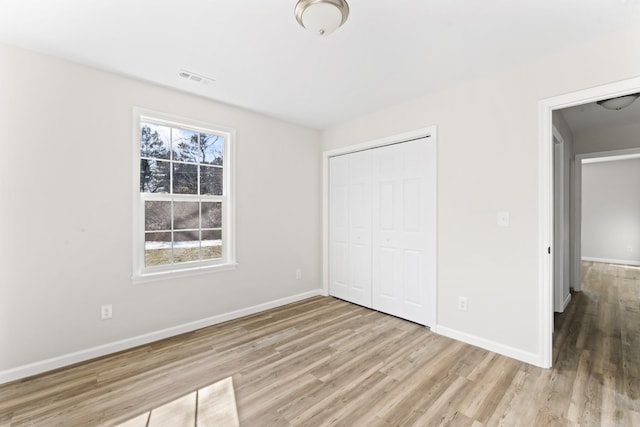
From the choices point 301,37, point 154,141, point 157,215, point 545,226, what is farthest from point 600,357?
point 154,141

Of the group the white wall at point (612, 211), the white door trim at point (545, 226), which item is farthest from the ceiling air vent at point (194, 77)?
the white wall at point (612, 211)

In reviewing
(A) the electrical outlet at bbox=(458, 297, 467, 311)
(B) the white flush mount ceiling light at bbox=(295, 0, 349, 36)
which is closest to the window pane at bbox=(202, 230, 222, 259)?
(B) the white flush mount ceiling light at bbox=(295, 0, 349, 36)

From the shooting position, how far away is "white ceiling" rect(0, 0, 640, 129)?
5.85 ft

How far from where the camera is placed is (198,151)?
3242 mm

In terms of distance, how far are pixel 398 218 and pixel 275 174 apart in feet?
5.62

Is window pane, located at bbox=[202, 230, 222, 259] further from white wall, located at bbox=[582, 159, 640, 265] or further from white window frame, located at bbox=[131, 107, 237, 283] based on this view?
white wall, located at bbox=[582, 159, 640, 265]

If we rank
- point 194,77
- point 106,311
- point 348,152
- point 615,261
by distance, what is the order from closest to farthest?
point 106,311, point 194,77, point 348,152, point 615,261

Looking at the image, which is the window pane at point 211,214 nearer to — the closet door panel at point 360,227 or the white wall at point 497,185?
the closet door panel at point 360,227

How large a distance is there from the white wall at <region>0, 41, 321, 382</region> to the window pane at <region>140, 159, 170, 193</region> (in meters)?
0.14

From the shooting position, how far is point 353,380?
2.17 m

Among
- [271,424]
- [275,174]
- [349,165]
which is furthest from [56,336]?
[349,165]

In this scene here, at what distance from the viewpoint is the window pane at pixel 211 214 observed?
3.28m

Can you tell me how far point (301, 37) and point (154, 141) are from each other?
6.15 feet

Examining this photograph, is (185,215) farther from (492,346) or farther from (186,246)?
(492,346)
